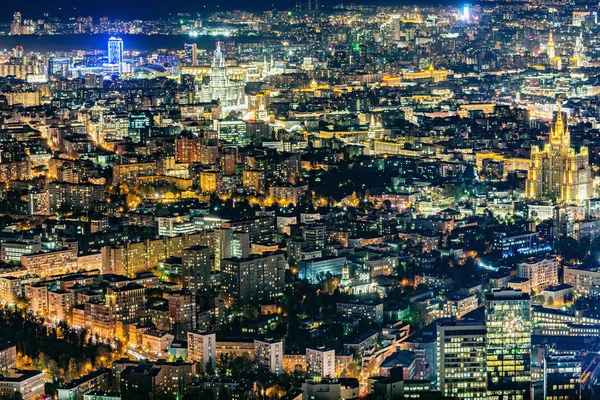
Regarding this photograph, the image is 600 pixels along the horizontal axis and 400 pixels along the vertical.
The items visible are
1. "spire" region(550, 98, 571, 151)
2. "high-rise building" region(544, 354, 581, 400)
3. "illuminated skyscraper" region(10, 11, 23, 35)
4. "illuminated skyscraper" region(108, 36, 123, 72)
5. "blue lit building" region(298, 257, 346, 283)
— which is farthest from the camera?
"illuminated skyscraper" region(10, 11, 23, 35)

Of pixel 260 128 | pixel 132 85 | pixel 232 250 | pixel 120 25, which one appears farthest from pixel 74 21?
pixel 232 250

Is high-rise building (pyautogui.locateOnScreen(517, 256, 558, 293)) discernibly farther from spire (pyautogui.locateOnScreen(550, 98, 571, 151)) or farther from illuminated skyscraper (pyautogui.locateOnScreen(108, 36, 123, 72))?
illuminated skyscraper (pyautogui.locateOnScreen(108, 36, 123, 72))

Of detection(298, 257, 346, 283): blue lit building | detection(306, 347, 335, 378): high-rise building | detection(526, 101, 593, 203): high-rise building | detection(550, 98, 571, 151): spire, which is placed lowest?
detection(306, 347, 335, 378): high-rise building

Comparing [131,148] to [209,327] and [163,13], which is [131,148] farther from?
[163,13]

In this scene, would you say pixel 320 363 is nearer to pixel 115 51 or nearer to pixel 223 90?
pixel 223 90

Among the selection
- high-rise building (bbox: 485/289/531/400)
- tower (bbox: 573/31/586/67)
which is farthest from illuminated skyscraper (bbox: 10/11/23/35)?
high-rise building (bbox: 485/289/531/400)

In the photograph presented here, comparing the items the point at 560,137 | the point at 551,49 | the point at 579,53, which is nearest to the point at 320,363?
the point at 560,137

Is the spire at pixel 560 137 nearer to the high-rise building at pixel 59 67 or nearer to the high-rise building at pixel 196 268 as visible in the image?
the high-rise building at pixel 196 268
